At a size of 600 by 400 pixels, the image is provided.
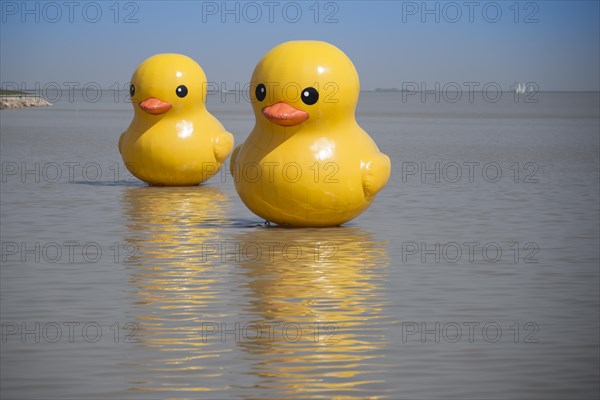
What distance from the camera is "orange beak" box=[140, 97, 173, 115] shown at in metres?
19.4

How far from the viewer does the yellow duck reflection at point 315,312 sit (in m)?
7.86

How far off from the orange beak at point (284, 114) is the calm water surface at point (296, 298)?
128cm

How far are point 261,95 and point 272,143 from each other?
55 centimetres

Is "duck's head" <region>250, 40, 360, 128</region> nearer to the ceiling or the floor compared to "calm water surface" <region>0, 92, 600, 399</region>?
nearer to the ceiling

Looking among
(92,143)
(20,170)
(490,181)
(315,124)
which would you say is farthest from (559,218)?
(92,143)

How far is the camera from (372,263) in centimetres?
1242

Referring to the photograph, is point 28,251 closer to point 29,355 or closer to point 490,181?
point 29,355

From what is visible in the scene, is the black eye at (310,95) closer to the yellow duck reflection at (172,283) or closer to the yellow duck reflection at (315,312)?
the yellow duck reflection at (315,312)

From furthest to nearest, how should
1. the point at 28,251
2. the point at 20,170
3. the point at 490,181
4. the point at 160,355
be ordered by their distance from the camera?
1. the point at 20,170
2. the point at 490,181
3. the point at 28,251
4. the point at 160,355

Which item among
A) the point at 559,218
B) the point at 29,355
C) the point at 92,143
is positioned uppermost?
the point at 29,355

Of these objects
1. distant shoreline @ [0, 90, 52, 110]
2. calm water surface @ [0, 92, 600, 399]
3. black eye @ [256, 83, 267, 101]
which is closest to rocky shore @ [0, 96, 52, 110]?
distant shoreline @ [0, 90, 52, 110]

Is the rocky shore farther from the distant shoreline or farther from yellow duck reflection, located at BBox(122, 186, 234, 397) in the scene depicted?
yellow duck reflection, located at BBox(122, 186, 234, 397)

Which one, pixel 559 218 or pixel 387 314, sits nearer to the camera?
pixel 387 314

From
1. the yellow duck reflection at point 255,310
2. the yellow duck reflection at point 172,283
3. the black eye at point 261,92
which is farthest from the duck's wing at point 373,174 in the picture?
the yellow duck reflection at point 172,283
